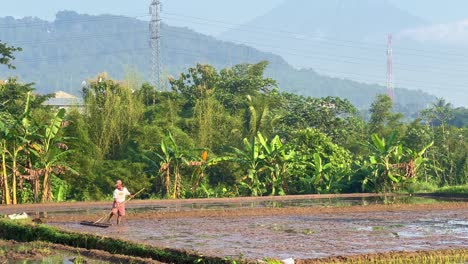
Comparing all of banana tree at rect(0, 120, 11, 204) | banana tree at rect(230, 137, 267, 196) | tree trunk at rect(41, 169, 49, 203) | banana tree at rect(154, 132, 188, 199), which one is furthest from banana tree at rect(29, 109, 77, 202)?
banana tree at rect(230, 137, 267, 196)

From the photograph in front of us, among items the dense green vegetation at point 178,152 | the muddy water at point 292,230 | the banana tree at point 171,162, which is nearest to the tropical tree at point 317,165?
the dense green vegetation at point 178,152

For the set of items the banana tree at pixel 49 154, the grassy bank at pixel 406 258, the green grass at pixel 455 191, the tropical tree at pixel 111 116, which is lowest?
the green grass at pixel 455 191

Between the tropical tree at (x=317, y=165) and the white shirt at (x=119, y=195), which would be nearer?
the white shirt at (x=119, y=195)

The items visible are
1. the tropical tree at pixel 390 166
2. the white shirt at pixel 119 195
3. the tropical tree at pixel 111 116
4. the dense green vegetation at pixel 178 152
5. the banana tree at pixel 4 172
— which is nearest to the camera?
the white shirt at pixel 119 195

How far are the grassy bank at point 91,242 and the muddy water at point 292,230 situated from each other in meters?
0.78

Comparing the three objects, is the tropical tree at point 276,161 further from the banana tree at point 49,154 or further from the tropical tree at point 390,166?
the banana tree at point 49,154

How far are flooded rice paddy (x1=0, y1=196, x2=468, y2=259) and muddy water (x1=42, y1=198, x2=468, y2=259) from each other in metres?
0.02

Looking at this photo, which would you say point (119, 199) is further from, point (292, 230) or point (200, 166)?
point (200, 166)

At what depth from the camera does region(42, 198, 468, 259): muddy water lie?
15.2 metres

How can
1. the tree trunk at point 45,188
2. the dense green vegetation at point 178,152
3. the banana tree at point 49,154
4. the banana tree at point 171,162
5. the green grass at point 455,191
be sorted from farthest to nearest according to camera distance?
the green grass at point 455,191
the banana tree at point 171,162
the dense green vegetation at point 178,152
the tree trunk at point 45,188
the banana tree at point 49,154

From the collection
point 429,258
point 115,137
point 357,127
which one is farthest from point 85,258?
point 357,127

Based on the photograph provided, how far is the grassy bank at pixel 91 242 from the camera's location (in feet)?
42.4

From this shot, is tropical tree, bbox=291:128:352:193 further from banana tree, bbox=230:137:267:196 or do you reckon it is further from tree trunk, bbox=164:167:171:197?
tree trunk, bbox=164:167:171:197

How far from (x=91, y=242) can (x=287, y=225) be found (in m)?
6.82
